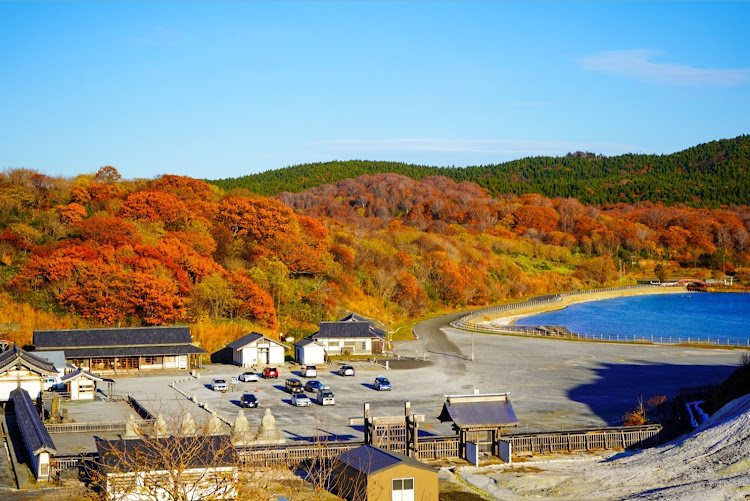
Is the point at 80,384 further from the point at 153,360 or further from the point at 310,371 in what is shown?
the point at 310,371

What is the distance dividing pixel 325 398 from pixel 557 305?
7739 cm

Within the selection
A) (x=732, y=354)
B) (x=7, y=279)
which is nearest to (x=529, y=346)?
(x=732, y=354)

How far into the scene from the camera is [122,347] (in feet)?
192

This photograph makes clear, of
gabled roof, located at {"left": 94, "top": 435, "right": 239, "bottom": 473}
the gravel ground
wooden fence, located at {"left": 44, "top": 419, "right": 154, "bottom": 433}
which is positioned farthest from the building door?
gabled roof, located at {"left": 94, "top": 435, "right": 239, "bottom": 473}

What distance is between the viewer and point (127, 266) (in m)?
69.6

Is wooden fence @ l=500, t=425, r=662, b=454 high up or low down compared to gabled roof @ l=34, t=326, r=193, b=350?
down

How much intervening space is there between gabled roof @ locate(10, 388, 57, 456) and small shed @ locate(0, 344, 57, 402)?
830 mm

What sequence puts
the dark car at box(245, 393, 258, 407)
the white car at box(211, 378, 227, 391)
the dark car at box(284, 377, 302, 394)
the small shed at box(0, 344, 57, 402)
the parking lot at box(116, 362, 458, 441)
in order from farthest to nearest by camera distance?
the white car at box(211, 378, 227, 391)
the dark car at box(284, 377, 302, 394)
the dark car at box(245, 393, 258, 407)
the small shed at box(0, 344, 57, 402)
the parking lot at box(116, 362, 458, 441)

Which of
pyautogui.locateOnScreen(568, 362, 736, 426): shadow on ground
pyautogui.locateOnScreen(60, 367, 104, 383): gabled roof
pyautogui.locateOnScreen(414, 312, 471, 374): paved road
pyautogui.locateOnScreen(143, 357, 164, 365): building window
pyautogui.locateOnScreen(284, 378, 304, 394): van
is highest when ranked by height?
pyautogui.locateOnScreen(60, 367, 104, 383): gabled roof

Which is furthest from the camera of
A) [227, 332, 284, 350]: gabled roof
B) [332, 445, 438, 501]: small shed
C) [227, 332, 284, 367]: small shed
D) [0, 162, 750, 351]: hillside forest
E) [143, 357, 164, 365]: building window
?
[0, 162, 750, 351]: hillside forest

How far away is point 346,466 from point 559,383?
28913 mm

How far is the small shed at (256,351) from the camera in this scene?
61406mm

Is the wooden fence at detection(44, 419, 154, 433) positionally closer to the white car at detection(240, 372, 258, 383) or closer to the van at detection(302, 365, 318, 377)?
the white car at detection(240, 372, 258, 383)

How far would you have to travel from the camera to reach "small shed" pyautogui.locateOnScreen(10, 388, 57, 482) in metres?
29.6
